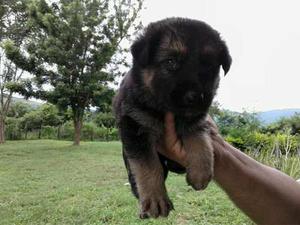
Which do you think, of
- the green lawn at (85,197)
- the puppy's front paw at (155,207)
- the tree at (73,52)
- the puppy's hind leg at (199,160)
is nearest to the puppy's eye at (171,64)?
the puppy's hind leg at (199,160)

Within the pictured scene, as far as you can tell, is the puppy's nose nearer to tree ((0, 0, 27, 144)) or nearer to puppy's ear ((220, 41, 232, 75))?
puppy's ear ((220, 41, 232, 75))

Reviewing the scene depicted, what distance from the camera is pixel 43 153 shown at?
18.1 meters

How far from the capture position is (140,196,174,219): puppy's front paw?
2.56 m

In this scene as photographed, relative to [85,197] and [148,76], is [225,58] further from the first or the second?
[85,197]

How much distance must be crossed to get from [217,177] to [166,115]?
55 cm

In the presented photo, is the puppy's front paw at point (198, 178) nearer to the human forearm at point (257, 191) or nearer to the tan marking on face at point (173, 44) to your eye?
the human forearm at point (257, 191)

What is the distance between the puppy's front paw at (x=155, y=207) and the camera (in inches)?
101

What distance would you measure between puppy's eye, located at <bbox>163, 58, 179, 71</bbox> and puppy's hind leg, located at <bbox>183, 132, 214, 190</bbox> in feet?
1.44

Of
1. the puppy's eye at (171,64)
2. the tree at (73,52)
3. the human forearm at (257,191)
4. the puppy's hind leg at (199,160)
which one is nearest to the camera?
the puppy's eye at (171,64)

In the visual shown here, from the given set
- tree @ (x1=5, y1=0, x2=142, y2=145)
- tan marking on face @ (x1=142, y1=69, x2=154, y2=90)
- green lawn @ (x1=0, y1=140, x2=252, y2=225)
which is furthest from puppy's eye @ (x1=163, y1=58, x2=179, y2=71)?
tree @ (x1=5, y1=0, x2=142, y2=145)

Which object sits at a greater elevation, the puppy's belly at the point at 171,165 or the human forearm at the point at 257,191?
the puppy's belly at the point at 171,165

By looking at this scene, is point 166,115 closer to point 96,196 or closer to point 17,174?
point 96,196

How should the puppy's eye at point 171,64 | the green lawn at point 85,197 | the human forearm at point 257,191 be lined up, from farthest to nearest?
the green lawn at point 85,197 → the human forearm at point 257,191 → the puppy's eye at point 171,64

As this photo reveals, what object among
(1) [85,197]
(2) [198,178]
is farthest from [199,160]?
(1) [85,197]
